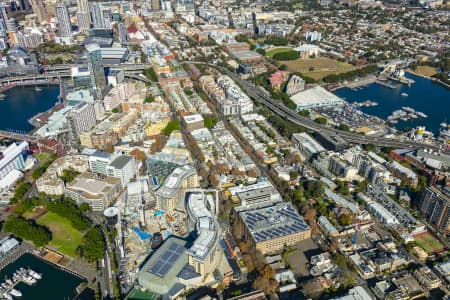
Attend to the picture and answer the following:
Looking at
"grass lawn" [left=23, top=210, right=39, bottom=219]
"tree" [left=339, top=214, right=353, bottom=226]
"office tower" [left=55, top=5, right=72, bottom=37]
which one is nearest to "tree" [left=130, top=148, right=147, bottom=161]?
"grass lawn" [left=23, top=210, right=39, bottom=219]

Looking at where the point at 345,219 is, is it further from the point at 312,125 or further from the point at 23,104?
→ the point at 23,104

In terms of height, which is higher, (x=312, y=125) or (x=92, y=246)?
(x=312, y=125)

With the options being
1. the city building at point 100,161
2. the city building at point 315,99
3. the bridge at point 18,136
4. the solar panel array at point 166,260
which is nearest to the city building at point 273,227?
the solar panel array at point 166,260

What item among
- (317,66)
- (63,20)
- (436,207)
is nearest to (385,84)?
(317,66)

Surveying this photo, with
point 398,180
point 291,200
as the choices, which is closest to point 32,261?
point 291,200

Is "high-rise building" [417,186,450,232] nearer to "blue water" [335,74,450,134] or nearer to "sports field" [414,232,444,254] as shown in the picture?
"sports field" [414,232,444,254]

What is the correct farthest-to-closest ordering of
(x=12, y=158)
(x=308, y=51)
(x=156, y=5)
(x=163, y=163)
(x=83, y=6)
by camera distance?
1. (x=156, y=5)
2. (x=83, y=6)
3. (x=308, y=51)
4. (x=12, y=158)
5. (x=163, y=163)
